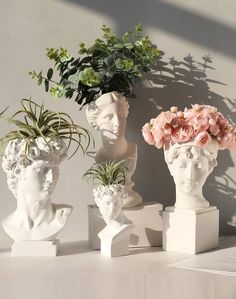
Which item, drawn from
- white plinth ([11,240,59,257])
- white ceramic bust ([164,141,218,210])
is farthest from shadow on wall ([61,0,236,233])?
white plinth ([11,240,59,257])

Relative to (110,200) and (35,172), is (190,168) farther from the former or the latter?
(35,172)

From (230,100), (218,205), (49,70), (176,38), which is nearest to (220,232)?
(218,205)

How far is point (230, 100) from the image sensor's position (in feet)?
6.52

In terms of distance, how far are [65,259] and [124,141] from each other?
17.9 inches

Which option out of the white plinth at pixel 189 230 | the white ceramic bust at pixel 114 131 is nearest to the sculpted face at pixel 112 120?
the white ceramic bust at pixel 114 131

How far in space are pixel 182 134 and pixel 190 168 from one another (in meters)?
0.11

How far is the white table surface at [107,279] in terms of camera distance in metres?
1.31

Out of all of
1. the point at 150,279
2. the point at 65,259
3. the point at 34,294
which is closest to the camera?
the point at 34,294

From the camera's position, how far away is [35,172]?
1627 mm

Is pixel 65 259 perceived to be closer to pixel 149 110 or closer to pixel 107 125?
pixel 107 125

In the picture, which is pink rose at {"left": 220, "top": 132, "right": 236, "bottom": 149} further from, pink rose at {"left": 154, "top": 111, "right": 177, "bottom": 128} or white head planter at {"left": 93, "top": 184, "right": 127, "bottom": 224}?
white head planter at {"left": 93, "top": 184, "right": 127, "bottom": 224}

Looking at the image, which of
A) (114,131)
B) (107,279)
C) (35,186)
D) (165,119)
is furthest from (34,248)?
(165,119)

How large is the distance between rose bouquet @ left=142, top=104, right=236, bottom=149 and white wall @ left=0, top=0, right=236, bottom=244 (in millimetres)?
296

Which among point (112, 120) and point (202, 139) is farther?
point (112, 120)
